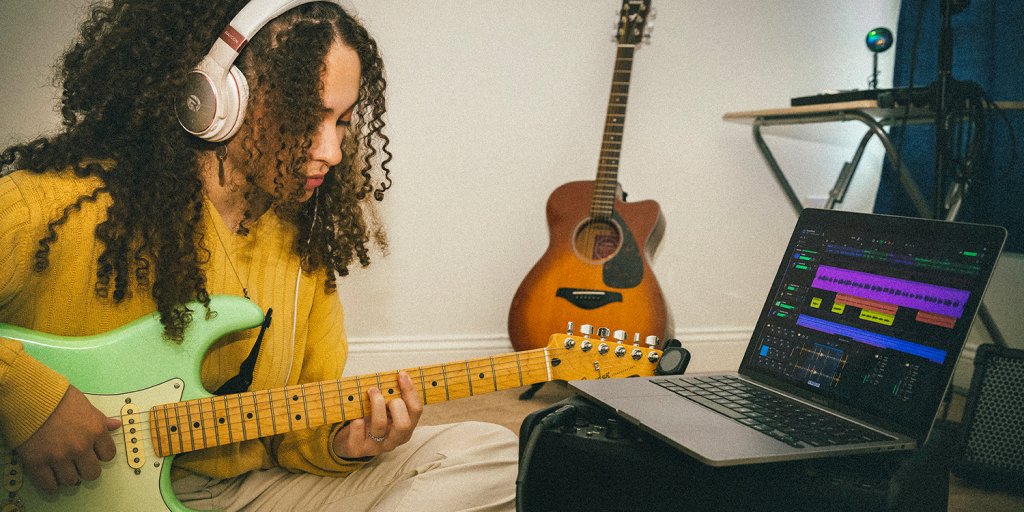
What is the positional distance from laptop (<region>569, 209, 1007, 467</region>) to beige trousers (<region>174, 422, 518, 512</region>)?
23 centimetres

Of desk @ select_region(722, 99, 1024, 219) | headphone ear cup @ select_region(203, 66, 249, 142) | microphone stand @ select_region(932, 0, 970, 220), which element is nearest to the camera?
headphone ear cup @ select_region(203, 66, 249, 142)

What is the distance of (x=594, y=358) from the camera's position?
3.40 feet

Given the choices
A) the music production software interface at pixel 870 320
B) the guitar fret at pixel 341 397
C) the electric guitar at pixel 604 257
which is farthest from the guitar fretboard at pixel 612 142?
the guitar fret at pixel 341 397

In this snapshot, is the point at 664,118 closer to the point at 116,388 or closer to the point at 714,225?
the point at 714,225

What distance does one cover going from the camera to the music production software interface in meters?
0.74

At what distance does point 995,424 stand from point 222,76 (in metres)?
1.64

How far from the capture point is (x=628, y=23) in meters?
2.14

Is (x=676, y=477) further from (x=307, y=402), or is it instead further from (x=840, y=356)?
(x=307, y=402)

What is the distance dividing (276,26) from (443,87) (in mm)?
1313

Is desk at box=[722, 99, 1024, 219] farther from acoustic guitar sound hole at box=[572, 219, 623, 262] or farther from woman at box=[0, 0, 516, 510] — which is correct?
woman at box=[0, 0, 516, 510]

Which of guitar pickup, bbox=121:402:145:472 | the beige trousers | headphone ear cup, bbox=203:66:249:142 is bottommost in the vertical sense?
the beige trousers

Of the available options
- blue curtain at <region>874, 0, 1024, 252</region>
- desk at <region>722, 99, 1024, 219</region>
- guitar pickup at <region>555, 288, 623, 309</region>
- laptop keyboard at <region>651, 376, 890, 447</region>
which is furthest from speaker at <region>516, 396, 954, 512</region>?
blue curtain at <region>874, 0, 1024, 252</region>

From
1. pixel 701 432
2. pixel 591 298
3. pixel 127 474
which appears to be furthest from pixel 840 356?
pixel 591 298

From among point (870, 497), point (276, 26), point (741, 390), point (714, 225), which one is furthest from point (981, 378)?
point (276, 26)
